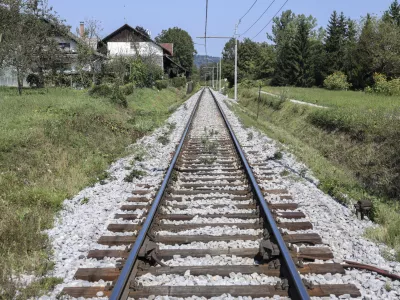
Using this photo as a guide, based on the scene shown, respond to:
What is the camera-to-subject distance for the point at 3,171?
24.9ft

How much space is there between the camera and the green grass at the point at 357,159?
244 inches

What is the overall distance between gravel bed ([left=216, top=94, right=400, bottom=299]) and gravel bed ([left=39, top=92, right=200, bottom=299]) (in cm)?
254

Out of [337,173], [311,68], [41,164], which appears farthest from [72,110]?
[311,68]

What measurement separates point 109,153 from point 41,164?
8.29 feet

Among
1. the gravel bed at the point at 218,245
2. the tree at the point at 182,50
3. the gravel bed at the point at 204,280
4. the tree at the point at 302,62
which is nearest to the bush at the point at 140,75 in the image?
the tree at the point at 302,62

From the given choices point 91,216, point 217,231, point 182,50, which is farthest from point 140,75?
point 182,50

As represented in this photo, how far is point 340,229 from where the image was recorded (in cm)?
541

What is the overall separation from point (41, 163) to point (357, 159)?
27.3 ft

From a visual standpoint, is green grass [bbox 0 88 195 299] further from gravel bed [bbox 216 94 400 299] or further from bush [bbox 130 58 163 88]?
bush [bbox 130 58 163 88]

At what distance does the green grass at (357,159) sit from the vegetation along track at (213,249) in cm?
114

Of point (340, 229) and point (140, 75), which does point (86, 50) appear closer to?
point (140, 75)

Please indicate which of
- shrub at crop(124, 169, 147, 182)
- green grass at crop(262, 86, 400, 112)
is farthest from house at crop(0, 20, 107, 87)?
shrub at crop(124, 169, 147, 182)

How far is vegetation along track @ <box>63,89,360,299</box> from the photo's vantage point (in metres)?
3.85

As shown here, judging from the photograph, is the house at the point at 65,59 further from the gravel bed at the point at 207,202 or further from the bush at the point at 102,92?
the gravel bed at the point at 207,202
